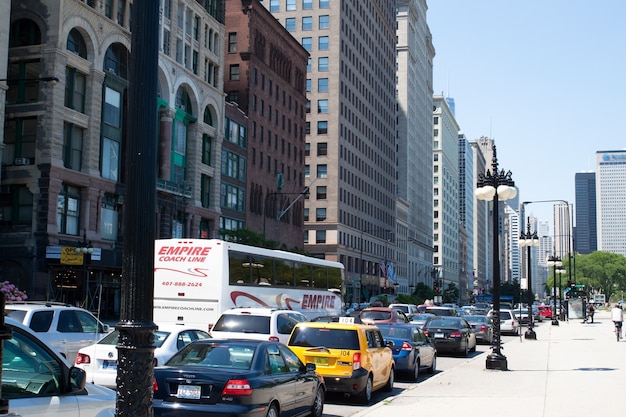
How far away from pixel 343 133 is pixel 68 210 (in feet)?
215

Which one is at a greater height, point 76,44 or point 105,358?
point 76,44

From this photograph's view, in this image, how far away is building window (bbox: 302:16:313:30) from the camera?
108 metres

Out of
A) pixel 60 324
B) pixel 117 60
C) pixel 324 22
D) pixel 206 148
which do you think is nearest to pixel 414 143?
pixel 324 22

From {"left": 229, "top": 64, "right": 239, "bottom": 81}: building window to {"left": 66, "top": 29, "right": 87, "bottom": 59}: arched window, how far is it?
29806 millimetres

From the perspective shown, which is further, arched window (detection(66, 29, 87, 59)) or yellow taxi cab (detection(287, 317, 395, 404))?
arched window (detection(66, 29, 87, 59))

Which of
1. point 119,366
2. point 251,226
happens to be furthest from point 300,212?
point 119,366

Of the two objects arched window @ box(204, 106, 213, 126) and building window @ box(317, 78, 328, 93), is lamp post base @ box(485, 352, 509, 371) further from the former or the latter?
building window @ box(317, 78, 328, 93)

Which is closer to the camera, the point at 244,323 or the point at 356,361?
the point at 356,361

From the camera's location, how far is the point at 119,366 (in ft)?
17.0

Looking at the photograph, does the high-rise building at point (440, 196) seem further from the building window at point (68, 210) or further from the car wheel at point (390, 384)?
the car wheel at point (390, 384)

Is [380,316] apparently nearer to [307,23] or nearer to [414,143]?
[307,23]

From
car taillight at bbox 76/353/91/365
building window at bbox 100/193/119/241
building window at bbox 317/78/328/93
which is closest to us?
car taillight at bbox 76/353/91/365

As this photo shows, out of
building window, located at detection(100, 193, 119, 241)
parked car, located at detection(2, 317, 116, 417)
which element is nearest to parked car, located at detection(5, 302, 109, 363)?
parked car, located at detection(2, 317, 116, 417)

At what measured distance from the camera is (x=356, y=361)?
1620 centimetres
